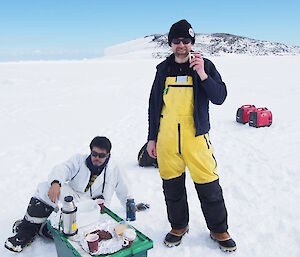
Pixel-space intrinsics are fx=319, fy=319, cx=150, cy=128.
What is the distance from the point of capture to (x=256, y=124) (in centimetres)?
837

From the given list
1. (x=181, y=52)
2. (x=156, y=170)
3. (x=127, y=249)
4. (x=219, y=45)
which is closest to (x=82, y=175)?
(x=127, y=249)

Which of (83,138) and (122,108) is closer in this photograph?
(83,138)

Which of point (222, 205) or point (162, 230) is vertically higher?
point (222, 205)

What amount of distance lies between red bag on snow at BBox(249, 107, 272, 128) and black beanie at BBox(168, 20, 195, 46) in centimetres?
566

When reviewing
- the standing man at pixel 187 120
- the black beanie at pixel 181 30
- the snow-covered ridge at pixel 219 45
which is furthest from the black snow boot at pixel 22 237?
the snow-covered ridge at pixel 219 45

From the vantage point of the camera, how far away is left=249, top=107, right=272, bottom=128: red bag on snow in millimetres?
8250

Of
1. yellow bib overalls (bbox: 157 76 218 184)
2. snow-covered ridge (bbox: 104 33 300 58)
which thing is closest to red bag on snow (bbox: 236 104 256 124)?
yellow bib overalls (bbox: 157 76 218 184)

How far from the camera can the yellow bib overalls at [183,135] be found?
3.14 m

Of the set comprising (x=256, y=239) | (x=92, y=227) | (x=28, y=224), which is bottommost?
(x=256, y=239)

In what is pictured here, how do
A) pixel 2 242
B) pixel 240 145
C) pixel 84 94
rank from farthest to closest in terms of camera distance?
pixel 84 94, pixel 240 145, pixel 2 242

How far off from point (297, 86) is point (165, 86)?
1453 cm

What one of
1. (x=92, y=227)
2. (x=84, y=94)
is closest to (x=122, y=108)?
(x=84, y=94)

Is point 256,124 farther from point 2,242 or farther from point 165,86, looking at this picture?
point 2,242

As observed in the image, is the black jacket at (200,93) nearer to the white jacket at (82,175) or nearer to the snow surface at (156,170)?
the white jacket at (82,175)
